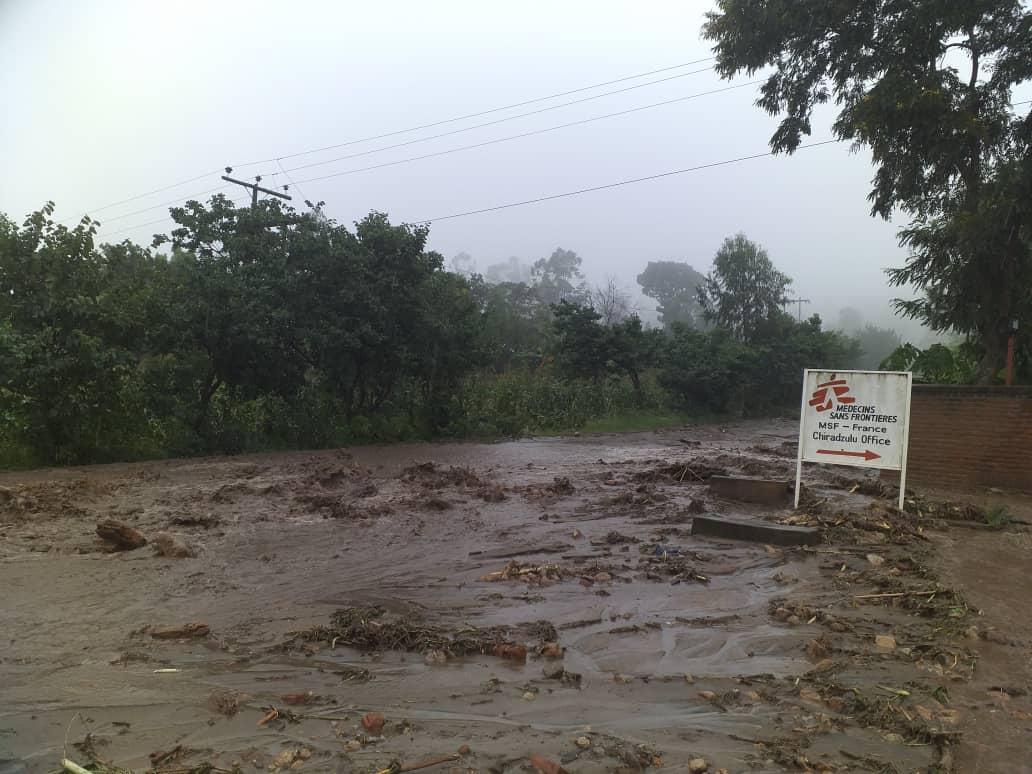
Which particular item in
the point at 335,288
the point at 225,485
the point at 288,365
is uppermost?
the point at 335,288

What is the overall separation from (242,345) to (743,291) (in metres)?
44.4

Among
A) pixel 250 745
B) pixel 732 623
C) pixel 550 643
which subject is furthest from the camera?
pixel 732 623

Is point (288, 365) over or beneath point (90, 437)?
over

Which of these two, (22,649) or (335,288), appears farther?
(335,288)

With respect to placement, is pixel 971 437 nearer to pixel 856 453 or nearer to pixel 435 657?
pixel 856 453

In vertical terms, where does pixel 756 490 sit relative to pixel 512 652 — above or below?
above

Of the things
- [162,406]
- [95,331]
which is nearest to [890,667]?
[95,331]

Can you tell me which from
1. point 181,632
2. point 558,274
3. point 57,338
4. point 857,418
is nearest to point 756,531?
point 857,418

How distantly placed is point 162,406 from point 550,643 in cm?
1490

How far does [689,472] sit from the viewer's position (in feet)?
44.3

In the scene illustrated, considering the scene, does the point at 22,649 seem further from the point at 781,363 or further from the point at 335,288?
the point at 781,363

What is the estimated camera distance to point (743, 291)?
2174 inches

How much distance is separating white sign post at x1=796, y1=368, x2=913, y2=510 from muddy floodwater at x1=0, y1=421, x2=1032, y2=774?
0.73m

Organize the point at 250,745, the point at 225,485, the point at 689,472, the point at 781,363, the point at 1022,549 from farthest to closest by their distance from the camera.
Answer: the point at 781,363
the point at 689,472
the point at 225,485
the point at 1022,549
the point at 250,745
